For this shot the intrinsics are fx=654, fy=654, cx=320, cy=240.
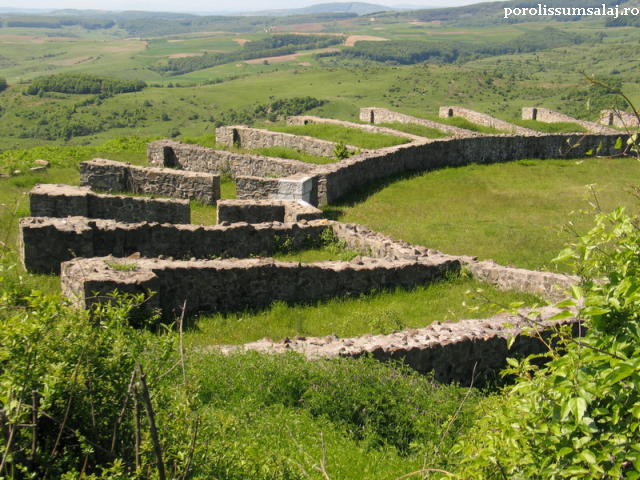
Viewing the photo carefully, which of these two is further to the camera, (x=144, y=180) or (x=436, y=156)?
(x=436, y=156)

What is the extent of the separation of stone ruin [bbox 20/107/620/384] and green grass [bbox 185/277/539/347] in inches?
10.7

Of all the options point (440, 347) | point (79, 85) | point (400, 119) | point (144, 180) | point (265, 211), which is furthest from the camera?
point (79, 85)

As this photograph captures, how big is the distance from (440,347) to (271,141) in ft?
55.3

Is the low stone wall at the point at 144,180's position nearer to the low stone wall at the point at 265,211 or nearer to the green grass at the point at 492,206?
the low stone wall at the point at 265,211

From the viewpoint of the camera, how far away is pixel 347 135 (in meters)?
24.7

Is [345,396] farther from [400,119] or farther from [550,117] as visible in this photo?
[550,117]

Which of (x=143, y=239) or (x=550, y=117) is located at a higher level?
(x=550, y=117)

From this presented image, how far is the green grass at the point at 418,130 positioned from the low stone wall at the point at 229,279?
16.3m

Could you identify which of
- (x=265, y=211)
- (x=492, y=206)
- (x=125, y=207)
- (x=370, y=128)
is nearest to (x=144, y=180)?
(x=125, y=207)

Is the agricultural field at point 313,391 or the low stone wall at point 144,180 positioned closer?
the agricultural field at point 313,391

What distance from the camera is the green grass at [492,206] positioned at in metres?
14.2

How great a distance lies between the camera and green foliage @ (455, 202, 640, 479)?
3688mm

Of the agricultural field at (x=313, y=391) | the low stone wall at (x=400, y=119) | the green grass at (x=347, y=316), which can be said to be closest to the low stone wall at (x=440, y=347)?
the agricultural field at (x=313, y=391)

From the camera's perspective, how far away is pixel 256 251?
12.7 m
